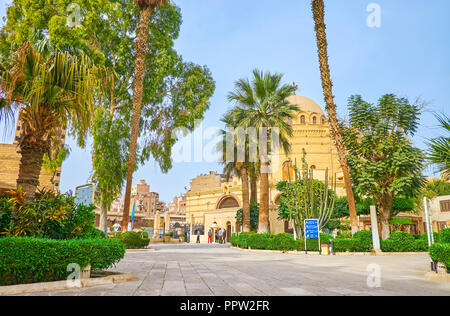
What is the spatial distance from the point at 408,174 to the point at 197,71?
15.6 m

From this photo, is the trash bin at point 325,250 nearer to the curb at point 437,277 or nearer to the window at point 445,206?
the curb at point 437,277

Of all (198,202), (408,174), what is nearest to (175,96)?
(408,174)

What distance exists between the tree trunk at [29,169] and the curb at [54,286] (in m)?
1.97

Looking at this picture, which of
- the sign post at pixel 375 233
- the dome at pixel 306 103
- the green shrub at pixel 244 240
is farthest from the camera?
the dome at pixel 306 103

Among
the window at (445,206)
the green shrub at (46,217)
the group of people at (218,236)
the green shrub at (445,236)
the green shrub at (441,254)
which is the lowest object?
the group of people at (218,236)

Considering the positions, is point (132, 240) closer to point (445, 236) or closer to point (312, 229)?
point (312, 229)

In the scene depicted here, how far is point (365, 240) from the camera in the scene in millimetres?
18000

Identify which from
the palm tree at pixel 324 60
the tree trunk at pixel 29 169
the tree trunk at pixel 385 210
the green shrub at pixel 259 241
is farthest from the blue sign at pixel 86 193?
the tree trunk at pixel 385 210

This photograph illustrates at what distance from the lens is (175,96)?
80.8 ft

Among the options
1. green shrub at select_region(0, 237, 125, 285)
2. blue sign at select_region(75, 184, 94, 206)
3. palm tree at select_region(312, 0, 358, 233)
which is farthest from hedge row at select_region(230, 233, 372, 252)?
green shrub at select_region(0, 237, 125, 285)

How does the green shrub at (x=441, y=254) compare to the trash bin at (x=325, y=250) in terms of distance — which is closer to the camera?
the green shrub at (x=441, y=254)

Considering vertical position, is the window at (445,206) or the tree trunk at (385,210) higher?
the window at (445,206)

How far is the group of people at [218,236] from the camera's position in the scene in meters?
38.2
